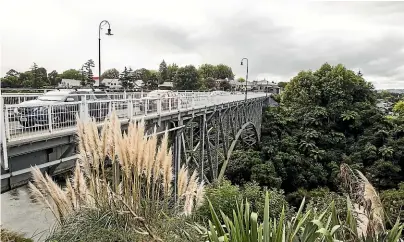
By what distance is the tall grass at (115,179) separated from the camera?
A: 11.9 feet

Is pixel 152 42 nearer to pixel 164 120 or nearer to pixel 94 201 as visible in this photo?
pixel 164 120

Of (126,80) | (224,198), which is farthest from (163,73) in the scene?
(224,198)

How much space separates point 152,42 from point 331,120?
1154 inches

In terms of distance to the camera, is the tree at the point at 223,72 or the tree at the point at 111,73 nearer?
the tree at the point at 111,73

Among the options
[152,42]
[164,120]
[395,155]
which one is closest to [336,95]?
[395,155]

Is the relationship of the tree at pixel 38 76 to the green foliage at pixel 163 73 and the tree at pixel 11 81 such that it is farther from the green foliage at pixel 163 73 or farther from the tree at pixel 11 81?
the green foliage at pixel 163 73

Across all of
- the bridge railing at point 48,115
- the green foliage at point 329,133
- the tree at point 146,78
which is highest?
the tree at point 146,78

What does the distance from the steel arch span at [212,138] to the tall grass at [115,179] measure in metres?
3.67

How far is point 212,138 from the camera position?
1659 cm

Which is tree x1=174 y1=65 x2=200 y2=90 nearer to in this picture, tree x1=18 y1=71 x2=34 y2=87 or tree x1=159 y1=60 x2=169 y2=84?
tree x1=159 y1=60 x2=169 y2=84

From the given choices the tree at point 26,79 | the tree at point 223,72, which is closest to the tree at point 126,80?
the tree at point 26,79

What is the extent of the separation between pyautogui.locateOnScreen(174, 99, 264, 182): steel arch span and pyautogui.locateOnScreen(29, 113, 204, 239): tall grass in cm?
367

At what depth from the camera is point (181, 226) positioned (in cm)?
360

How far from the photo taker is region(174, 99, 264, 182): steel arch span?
9.39m
